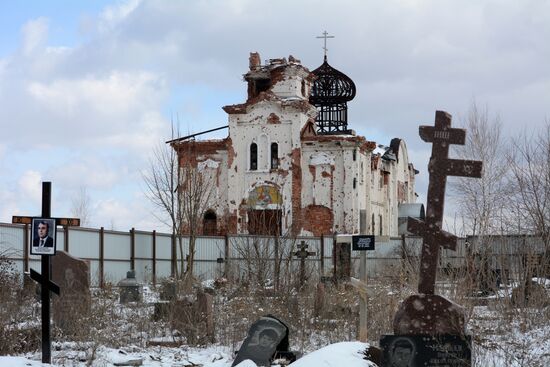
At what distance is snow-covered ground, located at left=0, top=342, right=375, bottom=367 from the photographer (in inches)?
445

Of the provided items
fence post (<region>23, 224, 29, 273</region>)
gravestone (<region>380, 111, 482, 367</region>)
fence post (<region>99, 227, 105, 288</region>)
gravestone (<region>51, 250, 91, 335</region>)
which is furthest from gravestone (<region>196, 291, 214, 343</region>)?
fence post (<region>99, 227, 105, 288</region>)

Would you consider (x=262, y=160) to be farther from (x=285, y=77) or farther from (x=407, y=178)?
(x=407, y=178)

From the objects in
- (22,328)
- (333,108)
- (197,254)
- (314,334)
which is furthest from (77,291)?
(333,108)

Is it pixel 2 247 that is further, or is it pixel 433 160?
pixel 2 247


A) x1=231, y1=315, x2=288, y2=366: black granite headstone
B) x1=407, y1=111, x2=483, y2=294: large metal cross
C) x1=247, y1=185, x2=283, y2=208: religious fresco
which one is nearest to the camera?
x1=407, y1=111, x2=483, y2=294: large metal cross

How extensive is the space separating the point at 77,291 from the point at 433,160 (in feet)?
28.4

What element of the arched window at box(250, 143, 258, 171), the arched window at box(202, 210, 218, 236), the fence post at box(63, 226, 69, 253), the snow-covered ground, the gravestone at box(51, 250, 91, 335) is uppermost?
the arched window at box(250, 143, 258, 171)

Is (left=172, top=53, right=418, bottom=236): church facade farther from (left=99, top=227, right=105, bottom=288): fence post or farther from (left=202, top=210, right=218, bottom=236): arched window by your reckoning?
(left=99, top=227, right=105, bottom=288): fence post

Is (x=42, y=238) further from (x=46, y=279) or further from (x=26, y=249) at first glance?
(x=26, y=249)

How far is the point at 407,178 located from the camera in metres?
64.1

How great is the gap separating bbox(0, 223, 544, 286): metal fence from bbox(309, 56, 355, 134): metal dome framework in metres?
12.8

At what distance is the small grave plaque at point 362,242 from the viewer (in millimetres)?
15922

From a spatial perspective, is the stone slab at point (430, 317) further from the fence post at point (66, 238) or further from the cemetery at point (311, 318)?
the fence post at point (66, 238)

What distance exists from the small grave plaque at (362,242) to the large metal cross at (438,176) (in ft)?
11.7
